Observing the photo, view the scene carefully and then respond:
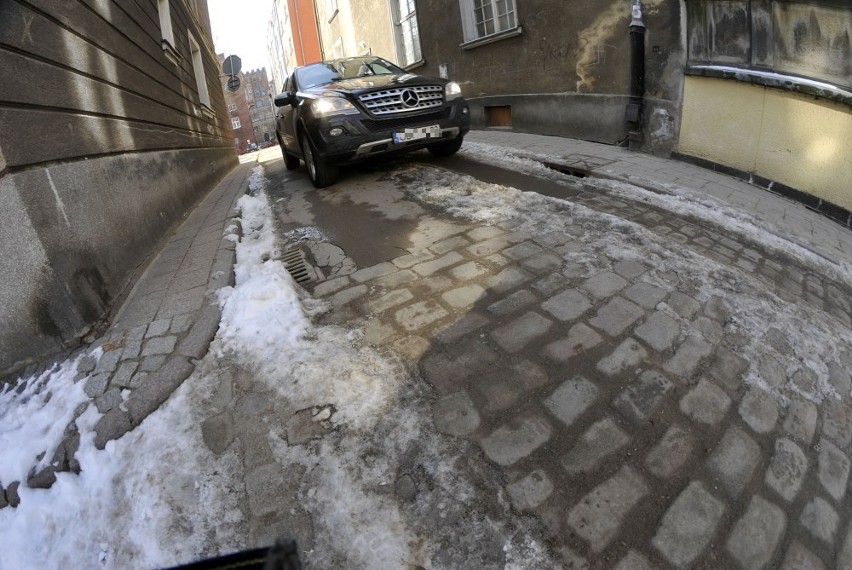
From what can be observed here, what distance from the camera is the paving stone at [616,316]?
2541 mm

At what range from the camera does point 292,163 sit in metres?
7.95

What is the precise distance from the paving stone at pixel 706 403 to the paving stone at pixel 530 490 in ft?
2.66

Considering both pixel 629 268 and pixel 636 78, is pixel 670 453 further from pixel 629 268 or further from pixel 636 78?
pixel 636 78

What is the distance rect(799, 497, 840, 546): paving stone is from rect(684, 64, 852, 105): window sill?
554 cm

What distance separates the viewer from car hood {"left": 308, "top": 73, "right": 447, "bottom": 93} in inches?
199

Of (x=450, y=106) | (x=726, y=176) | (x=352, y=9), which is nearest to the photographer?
(x=450, y=106)

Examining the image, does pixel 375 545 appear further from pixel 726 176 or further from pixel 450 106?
pixel 726 176

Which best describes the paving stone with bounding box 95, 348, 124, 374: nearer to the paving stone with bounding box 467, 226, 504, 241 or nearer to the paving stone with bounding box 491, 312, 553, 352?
the paving stone with bounding box 491, 312, 553, 352

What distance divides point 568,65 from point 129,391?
26.5 feet

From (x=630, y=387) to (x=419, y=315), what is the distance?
1.19m

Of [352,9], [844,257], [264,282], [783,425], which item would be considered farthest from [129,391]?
[352,9]

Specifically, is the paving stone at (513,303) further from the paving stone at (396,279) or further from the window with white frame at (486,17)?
the window with white frame at (486,17)

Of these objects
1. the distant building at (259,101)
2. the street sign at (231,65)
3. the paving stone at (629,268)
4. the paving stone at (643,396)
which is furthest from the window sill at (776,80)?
the distant building at (259,101)

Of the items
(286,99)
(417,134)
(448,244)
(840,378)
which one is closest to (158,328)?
(448,244)
